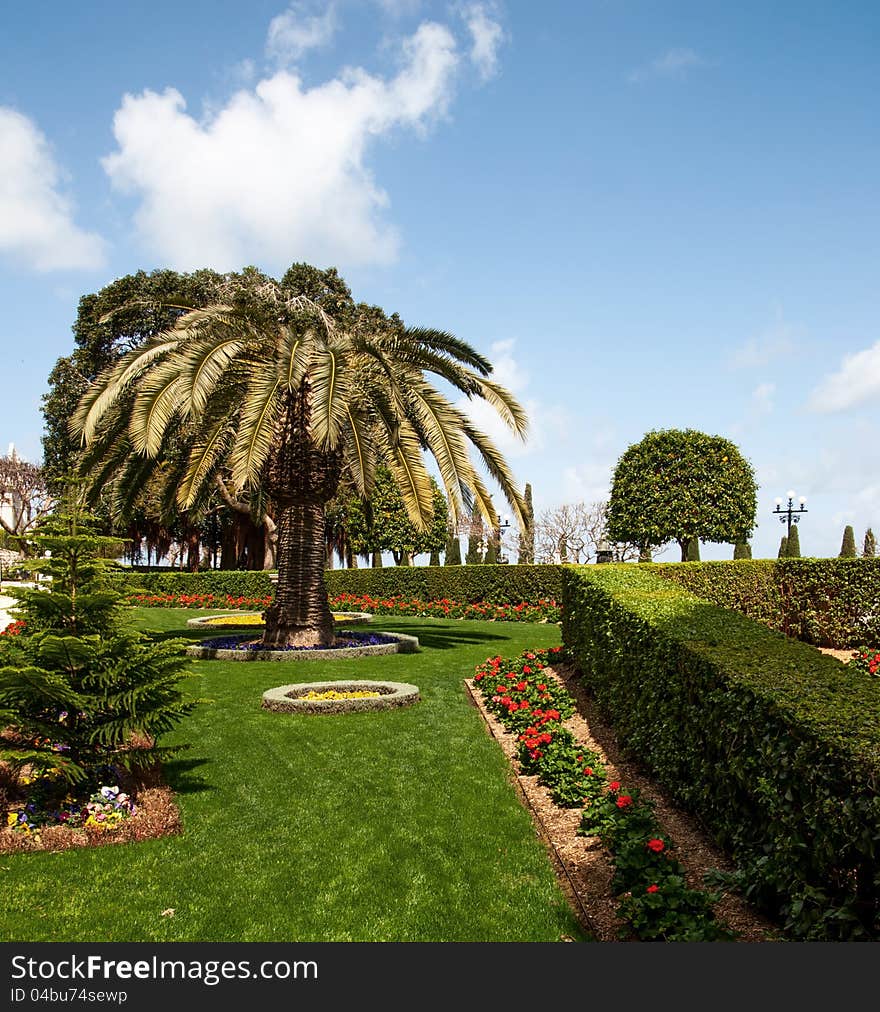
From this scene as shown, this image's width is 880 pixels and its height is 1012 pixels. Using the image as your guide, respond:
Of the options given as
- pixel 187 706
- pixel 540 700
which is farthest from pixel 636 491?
pixel 187 706

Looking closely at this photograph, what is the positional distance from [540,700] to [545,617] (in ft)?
40.7

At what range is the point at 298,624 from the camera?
1392cm

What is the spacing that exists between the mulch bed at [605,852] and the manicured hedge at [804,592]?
8.06 metres

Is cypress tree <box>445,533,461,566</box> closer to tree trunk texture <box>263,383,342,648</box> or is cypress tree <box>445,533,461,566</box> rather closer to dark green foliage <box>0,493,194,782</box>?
tree trunk texture <box>263,383,342,648</box>

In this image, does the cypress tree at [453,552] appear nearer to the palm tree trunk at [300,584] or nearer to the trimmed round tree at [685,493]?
the trimmed round tree at [685,493]

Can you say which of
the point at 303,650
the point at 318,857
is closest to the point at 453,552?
the point at 303,650

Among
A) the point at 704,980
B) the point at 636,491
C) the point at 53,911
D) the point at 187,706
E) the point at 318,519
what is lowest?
the point at 53,911

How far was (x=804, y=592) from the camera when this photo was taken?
14.5 metres

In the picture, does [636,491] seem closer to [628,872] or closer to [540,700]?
[540,700]

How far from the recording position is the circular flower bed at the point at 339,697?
29.8ft

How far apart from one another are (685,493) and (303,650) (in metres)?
Answer: 18.7

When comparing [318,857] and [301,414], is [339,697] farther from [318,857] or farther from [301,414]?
[301,414]

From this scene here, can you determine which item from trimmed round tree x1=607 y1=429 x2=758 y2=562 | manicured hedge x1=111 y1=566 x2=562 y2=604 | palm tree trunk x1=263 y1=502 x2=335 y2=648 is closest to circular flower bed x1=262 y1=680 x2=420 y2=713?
palm tree trunk x1=263 y1=502 x2=335 y2=648

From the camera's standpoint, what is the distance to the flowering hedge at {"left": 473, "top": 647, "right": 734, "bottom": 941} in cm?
379
